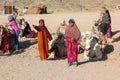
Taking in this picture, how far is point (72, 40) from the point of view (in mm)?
14273

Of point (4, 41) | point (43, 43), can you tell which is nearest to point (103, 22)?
point (43, 43)

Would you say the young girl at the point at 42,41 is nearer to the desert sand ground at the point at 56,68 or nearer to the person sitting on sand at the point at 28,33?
the desert sand ground at the point at 56,68

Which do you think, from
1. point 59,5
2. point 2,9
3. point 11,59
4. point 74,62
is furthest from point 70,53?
point 59,5

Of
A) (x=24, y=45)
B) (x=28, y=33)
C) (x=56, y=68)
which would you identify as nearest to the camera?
(x=56, y=68)

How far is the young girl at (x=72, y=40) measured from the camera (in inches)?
559

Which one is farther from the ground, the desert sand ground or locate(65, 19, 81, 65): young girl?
locate(65, 19, 81, 65): young girl

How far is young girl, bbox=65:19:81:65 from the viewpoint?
14.2 meters

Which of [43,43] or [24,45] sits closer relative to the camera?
[43,43]

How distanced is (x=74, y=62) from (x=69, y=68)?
444 millimetres

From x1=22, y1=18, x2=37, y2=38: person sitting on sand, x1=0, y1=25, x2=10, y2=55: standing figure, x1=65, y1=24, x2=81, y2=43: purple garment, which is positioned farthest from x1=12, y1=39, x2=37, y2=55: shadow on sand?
x1=65, y1=24, x2=81, y2=43: purple garment

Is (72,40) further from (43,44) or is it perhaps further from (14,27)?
(14,27)

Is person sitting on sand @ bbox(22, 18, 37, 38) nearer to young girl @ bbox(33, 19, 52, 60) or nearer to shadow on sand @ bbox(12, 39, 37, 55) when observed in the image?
shadow on sand @ bbox(12, 39, 37, 55)

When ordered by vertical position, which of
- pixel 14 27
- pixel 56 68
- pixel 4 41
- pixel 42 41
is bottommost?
pixel 56 68

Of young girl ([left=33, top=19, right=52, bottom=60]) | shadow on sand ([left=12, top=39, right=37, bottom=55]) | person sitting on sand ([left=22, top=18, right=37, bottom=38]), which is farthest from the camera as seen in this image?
person sitting on sand ([left=22, top=18, right=37, bottom=38])
